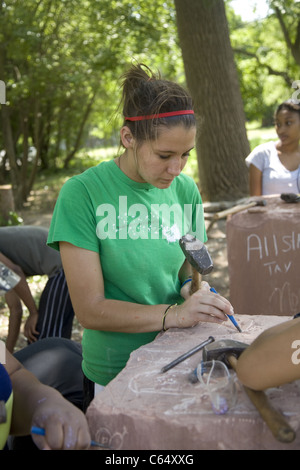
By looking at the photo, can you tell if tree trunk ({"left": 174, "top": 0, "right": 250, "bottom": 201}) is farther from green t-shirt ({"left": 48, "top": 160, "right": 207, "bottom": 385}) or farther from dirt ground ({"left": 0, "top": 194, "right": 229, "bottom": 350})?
green t-shirt ({"left": 48, "top": 160, "right": 207, "bottom": 385})

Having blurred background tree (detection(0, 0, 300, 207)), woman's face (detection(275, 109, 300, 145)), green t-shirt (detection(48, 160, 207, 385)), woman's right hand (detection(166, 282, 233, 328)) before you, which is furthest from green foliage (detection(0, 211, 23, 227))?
woman's right hand (detection(166, 282, 233, 328))

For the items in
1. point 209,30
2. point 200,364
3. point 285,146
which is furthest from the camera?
point 209,30

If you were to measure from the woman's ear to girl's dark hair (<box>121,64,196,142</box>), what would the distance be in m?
0.02

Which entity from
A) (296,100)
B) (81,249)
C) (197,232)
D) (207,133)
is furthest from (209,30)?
(81,249)

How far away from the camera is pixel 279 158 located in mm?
4297

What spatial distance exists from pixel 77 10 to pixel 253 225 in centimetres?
1026

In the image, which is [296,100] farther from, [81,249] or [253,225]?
[81,249]

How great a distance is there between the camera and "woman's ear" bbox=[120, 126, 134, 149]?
6.38 ft

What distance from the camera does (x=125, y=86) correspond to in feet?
6.54

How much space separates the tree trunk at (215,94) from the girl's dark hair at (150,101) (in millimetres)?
5358

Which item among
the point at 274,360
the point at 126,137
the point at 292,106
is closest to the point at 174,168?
the point at 126,137

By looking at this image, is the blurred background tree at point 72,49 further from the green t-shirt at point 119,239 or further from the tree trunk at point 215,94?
the green t-shirt at point 119,239

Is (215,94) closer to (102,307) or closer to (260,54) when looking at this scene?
(102,307)

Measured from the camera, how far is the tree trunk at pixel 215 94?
23.7ft
